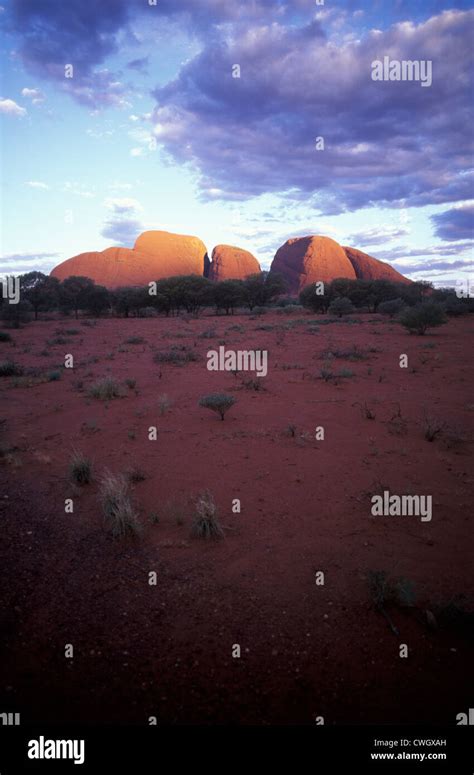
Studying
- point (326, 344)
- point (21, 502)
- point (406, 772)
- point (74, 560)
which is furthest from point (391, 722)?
point (326, 344)

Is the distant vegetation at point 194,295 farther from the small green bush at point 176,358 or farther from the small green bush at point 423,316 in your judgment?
the small green bush at point 176,358

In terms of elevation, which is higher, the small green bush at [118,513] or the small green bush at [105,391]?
the small green bush at [105,391]

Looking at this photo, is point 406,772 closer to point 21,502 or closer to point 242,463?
point 242,463

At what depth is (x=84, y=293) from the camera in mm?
49625

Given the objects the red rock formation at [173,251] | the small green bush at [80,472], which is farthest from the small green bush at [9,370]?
the red rock formation at [173,251]

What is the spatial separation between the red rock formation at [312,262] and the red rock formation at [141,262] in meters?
25.4

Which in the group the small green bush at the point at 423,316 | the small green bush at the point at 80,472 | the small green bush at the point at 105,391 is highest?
the small green bush at the point at 423,316

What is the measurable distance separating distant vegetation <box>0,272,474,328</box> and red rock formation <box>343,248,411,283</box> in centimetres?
6378

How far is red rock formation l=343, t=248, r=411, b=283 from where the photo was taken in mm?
112312

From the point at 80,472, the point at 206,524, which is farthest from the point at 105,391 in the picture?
the point at 206,524

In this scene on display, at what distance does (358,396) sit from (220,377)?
15.6 ft

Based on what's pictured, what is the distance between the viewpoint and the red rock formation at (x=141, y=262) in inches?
4218

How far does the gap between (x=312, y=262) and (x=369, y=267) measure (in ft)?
59.4

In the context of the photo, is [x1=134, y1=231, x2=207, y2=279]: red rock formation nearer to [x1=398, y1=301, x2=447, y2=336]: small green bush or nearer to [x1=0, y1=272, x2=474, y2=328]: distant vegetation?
[x1=0, y1=272, x2=474, y2=328]: distant vegetation
